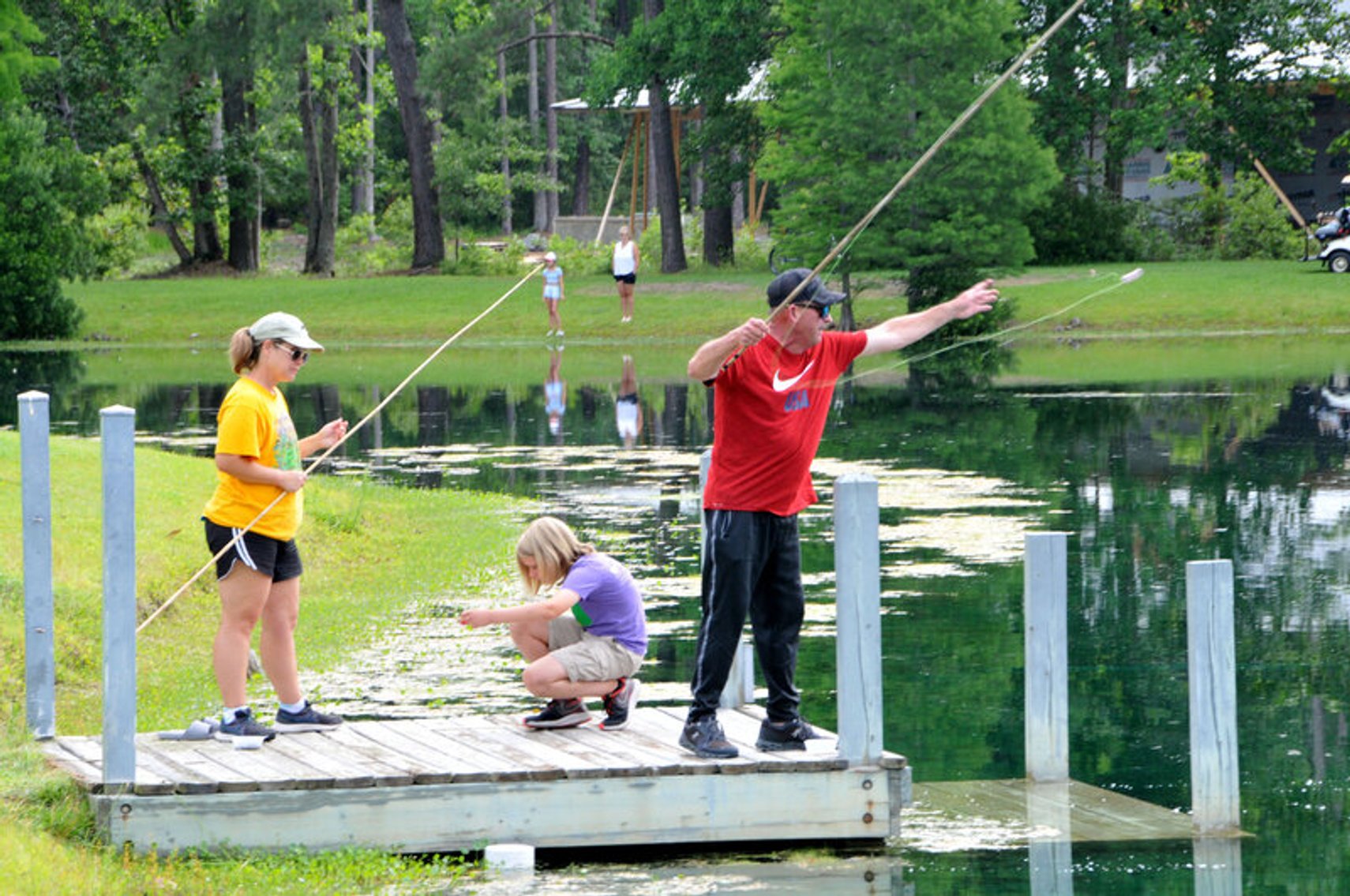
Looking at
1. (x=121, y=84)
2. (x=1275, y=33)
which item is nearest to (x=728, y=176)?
(x=1275, y=33)

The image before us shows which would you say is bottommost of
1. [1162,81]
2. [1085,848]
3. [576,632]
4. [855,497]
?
[1085,848]

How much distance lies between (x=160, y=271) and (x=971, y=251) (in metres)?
27.1

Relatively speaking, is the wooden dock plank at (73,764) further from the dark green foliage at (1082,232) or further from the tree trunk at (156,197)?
the tree trunk at (156,197)

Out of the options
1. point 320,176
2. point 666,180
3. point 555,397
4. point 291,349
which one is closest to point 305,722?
point 291,349

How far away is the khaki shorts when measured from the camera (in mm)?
8586

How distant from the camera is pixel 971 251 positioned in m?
38.5

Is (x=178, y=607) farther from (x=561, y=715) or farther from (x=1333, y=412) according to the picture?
(x=1333, y=412)

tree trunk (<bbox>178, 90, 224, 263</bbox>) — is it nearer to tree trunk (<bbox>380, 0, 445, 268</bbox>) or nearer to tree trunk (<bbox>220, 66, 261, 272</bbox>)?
tree trunk (<bbox>220, 66, 261, 272</bbox>)

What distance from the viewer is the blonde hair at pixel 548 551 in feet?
28.3

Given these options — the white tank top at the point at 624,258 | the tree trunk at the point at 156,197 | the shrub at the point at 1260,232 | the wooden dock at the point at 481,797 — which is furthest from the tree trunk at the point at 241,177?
the wooden dock at the point at 481,797

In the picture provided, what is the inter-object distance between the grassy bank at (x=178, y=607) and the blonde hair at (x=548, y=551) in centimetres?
140

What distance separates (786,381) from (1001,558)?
306 inches

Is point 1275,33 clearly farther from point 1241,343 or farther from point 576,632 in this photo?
point 576,632

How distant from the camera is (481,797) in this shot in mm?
7805
